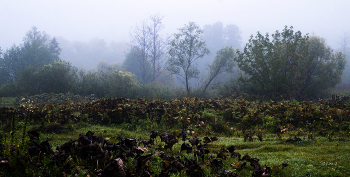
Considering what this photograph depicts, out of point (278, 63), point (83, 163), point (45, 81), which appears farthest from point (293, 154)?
point (45, 81)

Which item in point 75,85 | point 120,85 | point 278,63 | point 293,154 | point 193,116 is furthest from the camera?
point 120,85

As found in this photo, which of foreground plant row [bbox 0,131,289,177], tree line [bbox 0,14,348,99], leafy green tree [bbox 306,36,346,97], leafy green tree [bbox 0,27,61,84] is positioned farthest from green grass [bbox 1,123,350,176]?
leafy green tree [bbox 0,27,61,84]

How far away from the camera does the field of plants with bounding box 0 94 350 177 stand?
10.6 feet

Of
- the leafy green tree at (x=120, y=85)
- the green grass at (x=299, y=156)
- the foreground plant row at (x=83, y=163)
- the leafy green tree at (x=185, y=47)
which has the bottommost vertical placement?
the green grass at (x=299, y=156)

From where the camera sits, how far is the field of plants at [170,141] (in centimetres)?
324

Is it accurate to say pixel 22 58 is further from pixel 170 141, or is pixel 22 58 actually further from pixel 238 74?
pixel 170 141

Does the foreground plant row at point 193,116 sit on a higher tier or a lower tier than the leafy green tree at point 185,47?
lower

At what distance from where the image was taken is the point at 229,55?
29.6 meters

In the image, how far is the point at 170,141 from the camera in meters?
4.38

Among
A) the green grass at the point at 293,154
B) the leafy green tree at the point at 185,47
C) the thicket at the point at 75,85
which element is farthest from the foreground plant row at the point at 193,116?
the leafy green tree at the point at 185,47

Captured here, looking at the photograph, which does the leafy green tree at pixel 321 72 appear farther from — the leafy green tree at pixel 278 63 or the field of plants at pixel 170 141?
the field of plants at pixel 170 141

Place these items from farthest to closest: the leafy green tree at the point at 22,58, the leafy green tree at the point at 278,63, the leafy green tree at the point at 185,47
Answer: the leafy green tree at the point at 22,58 → the leafy green tree at the point at 185,47 → the leafy green tree at the point at 278,63

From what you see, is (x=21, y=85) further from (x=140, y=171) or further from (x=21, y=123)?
(x=140, y=171)

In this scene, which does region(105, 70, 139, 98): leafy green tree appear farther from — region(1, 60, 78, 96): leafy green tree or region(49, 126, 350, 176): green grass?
region(49, 126, 350, 176): green grass
